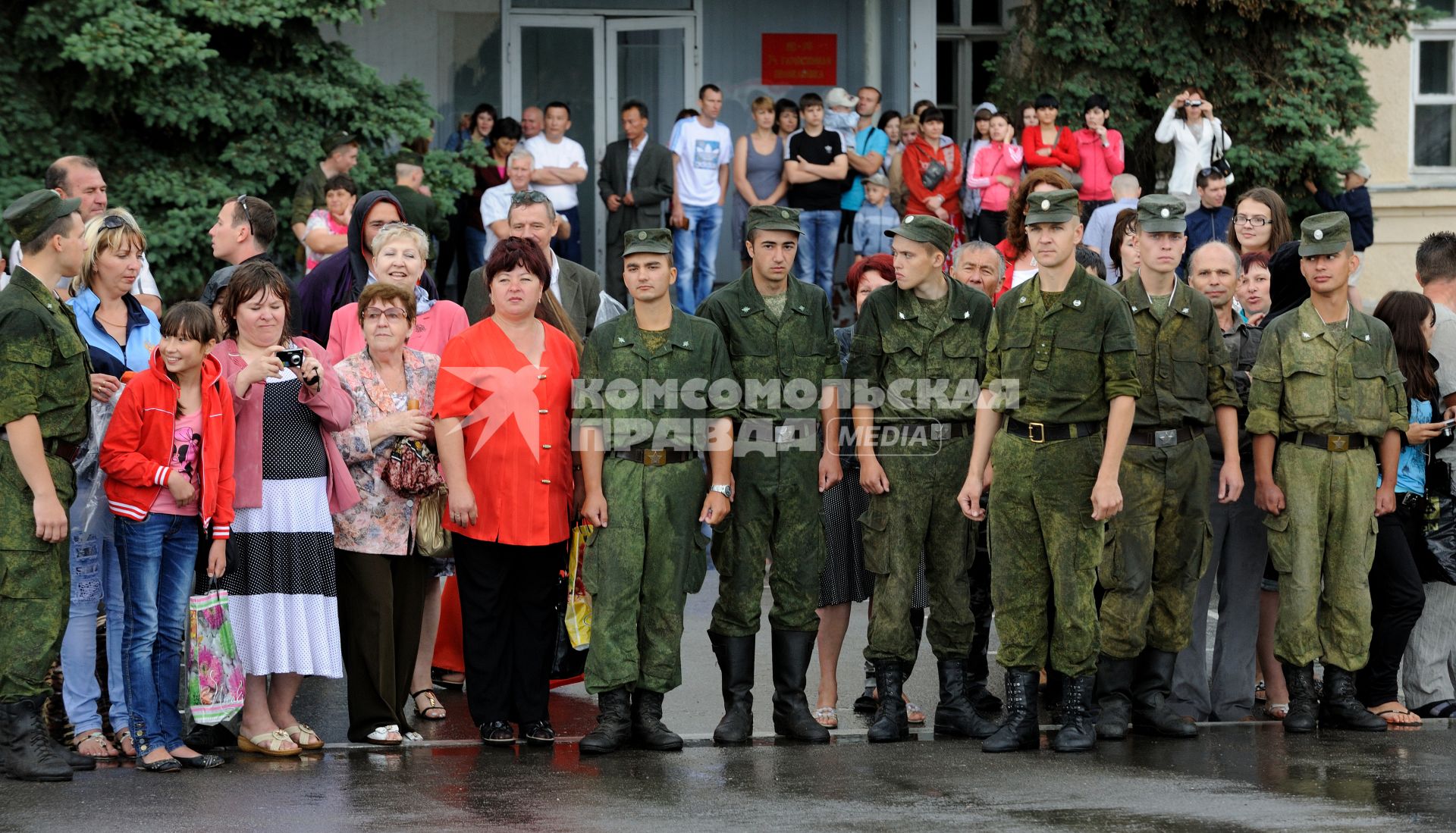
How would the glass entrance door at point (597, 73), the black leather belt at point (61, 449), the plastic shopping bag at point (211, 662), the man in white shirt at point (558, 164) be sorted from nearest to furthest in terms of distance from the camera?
the black leather belt at point (61, 449) < the plastic shopping bag at point (211, 662) < the man in white shirt at point (558, 164) < the glass entrance door at point (597, 73)

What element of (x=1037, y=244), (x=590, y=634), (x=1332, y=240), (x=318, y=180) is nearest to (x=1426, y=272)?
(x=1332, y=240)

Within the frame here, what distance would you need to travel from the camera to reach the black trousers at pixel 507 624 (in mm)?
6934

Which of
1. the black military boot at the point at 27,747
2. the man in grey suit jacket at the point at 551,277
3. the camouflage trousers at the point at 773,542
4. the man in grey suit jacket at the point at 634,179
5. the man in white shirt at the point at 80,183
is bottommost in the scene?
the black military boot at the point at 27,747

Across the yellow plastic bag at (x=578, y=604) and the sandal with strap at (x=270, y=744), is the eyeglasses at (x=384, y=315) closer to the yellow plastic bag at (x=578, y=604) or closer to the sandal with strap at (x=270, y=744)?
the yellow plastic bag at (x=578, y=604)

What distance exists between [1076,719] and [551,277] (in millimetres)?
3069

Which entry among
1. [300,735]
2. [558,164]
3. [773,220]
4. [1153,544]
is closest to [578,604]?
[300,735]

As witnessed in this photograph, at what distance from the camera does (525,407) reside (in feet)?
22.5

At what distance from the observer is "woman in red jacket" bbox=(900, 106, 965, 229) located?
1495cm

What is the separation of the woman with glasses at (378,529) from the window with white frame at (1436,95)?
14705 millimetres

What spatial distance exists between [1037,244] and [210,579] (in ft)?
11.4

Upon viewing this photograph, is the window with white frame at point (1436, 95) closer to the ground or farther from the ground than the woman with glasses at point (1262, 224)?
farther from the ground

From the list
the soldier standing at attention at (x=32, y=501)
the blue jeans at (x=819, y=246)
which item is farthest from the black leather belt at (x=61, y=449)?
the blue jeans at (x=819, y=246)

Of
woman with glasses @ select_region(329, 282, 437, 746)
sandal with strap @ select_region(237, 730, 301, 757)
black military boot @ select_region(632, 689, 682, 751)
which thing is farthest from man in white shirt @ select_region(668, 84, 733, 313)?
sandal with strap @ select_region(237, 730, 301, 757)

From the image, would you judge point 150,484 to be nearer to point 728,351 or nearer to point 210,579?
point 210,579
